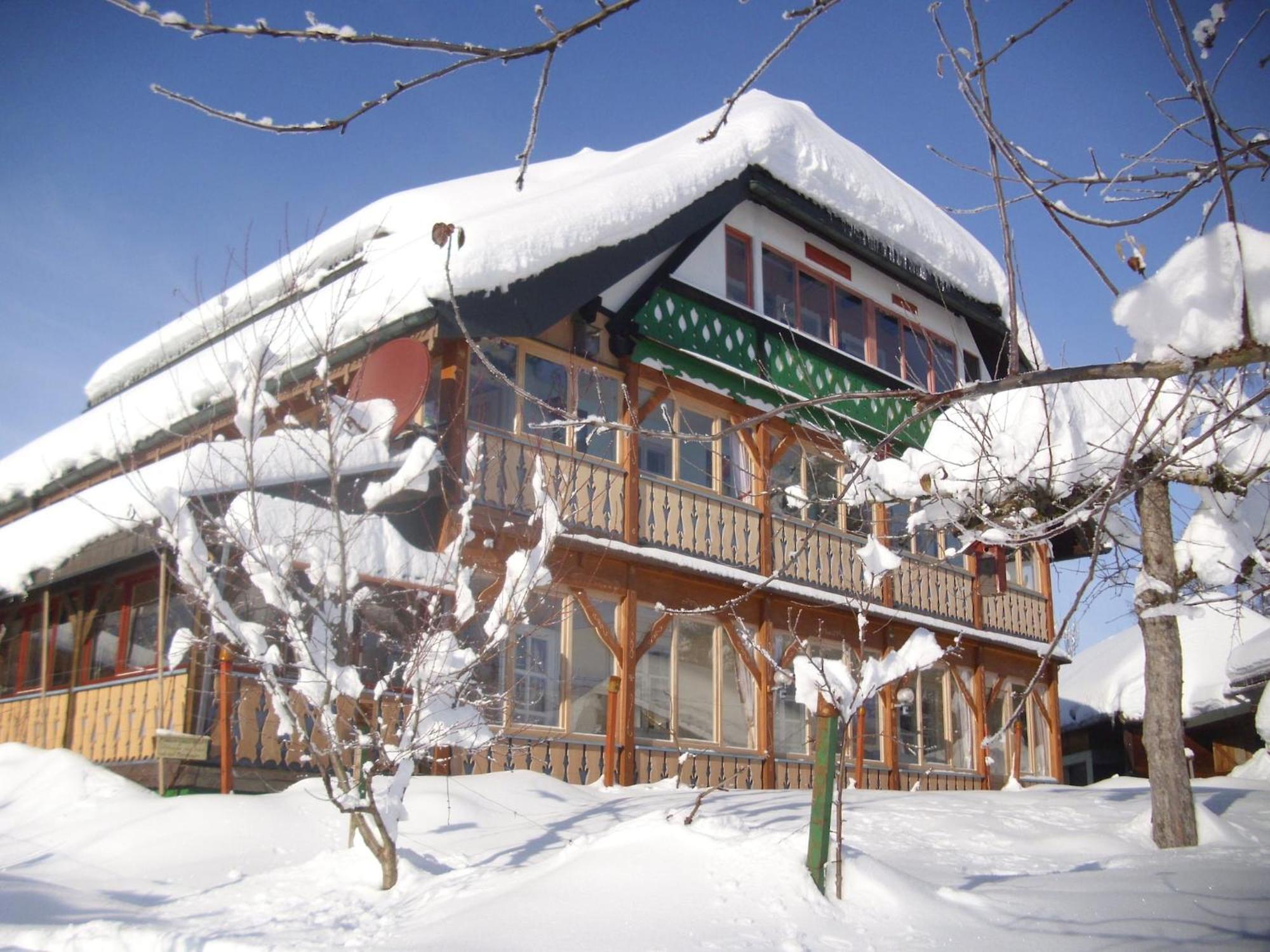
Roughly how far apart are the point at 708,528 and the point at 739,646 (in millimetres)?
1479

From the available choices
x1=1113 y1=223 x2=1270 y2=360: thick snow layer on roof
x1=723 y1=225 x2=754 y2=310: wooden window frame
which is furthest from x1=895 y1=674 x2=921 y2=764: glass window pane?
x1=1113 y1=223 x2=1270 y2=360: thick snow layer on roof

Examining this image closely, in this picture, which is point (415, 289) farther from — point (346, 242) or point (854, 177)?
point (854, 177)

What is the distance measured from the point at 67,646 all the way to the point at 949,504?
11.0 meters

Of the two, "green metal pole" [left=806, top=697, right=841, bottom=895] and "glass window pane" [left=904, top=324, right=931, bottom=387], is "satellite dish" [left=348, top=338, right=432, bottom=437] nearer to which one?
"green metal pole" [left=806, top=697, right=841, bottom=895]

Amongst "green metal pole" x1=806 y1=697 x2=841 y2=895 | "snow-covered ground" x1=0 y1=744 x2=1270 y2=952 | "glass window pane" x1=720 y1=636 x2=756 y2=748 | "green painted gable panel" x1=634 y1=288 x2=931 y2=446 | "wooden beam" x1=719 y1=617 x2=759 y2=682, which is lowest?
"snow-covered ground" x1=0 y1=744 x2=1270 y2=952

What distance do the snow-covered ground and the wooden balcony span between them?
95.8 inches

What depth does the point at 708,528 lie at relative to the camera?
1477 centimetres

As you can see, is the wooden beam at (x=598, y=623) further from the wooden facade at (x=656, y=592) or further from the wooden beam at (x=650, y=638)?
the wooden beam at (x=650, y=638)

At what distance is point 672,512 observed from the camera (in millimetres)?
14383

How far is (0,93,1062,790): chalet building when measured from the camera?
1147 cm

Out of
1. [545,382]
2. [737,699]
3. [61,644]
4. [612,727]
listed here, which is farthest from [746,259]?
[61,644]

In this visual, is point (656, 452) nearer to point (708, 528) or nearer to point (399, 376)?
point (708, 528)

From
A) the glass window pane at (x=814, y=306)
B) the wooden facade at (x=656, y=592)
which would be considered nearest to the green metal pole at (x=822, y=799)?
the wooden facade at (x=656, y=592)

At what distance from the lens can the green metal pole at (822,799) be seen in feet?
19.1
